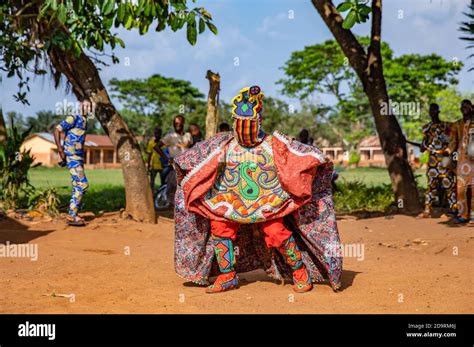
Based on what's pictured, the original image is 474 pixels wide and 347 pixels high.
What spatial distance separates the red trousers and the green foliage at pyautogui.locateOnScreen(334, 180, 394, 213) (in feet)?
21.9

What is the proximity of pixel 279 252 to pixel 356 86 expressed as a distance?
36630 mm

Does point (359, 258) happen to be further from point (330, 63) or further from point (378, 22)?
point (330, 63)

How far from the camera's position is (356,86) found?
40.8 m

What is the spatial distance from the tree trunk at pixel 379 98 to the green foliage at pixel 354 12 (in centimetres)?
460

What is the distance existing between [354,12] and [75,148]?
4522 millimetres

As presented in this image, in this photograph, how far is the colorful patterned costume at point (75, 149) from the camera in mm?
8750

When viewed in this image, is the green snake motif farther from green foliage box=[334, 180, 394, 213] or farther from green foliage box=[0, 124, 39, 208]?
green foliage box=[0, 124, 39, 208]

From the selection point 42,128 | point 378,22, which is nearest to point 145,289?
point 378,22

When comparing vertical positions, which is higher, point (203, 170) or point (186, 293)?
point (203, 170)

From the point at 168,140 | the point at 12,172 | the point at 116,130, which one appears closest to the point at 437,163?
the point at 168,140

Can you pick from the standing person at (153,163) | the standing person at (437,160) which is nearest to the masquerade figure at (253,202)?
the standing person at (437,160)

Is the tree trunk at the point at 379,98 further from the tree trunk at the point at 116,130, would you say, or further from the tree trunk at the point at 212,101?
the tree trunk at the point at 116,130

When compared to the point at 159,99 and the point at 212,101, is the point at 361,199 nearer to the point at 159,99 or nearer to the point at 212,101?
the point at 212,101

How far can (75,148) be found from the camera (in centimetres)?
887
